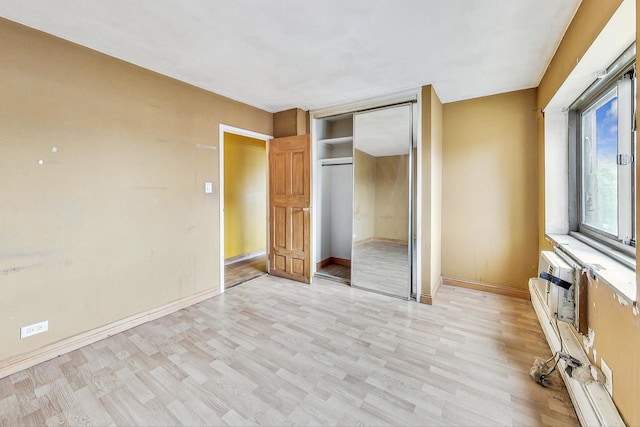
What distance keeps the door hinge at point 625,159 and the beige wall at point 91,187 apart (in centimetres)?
363

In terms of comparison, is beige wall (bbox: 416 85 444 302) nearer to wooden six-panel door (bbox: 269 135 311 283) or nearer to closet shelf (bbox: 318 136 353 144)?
closet shelf (bbox: 318 136 353 144)

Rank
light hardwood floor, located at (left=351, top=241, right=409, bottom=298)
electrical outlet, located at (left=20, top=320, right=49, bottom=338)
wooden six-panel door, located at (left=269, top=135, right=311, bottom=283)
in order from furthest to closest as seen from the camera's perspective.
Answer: wooden six-panel door, located at (left=269, top=135, right=311, bottom=283) → light hardwood floor, located at (left=351, top=241, right=409, bottom=298) → electrical outlet, located at (left=20, top=320, right=49, bottom=338)

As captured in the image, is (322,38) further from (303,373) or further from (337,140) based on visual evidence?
(303,373)

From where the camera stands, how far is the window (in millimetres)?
1633

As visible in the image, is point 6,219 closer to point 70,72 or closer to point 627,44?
point 70,72

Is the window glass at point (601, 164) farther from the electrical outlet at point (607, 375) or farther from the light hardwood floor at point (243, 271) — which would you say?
the light hardwood floor at point (243, 271)

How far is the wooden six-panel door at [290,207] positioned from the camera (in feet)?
12.3

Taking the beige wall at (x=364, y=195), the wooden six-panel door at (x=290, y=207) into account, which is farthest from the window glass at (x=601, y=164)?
the wooden six-panel door at (x=290, y=207)

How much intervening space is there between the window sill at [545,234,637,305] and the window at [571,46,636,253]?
0.12 metres

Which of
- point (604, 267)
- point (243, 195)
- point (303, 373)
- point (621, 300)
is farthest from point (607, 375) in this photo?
point (243, 195)

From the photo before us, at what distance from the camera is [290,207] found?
3.90 m

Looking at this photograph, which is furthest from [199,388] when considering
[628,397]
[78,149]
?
[628,397]

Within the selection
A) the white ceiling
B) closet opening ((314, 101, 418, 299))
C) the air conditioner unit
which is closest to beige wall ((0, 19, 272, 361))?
the white ceiling

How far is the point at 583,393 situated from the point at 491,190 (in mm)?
2366
